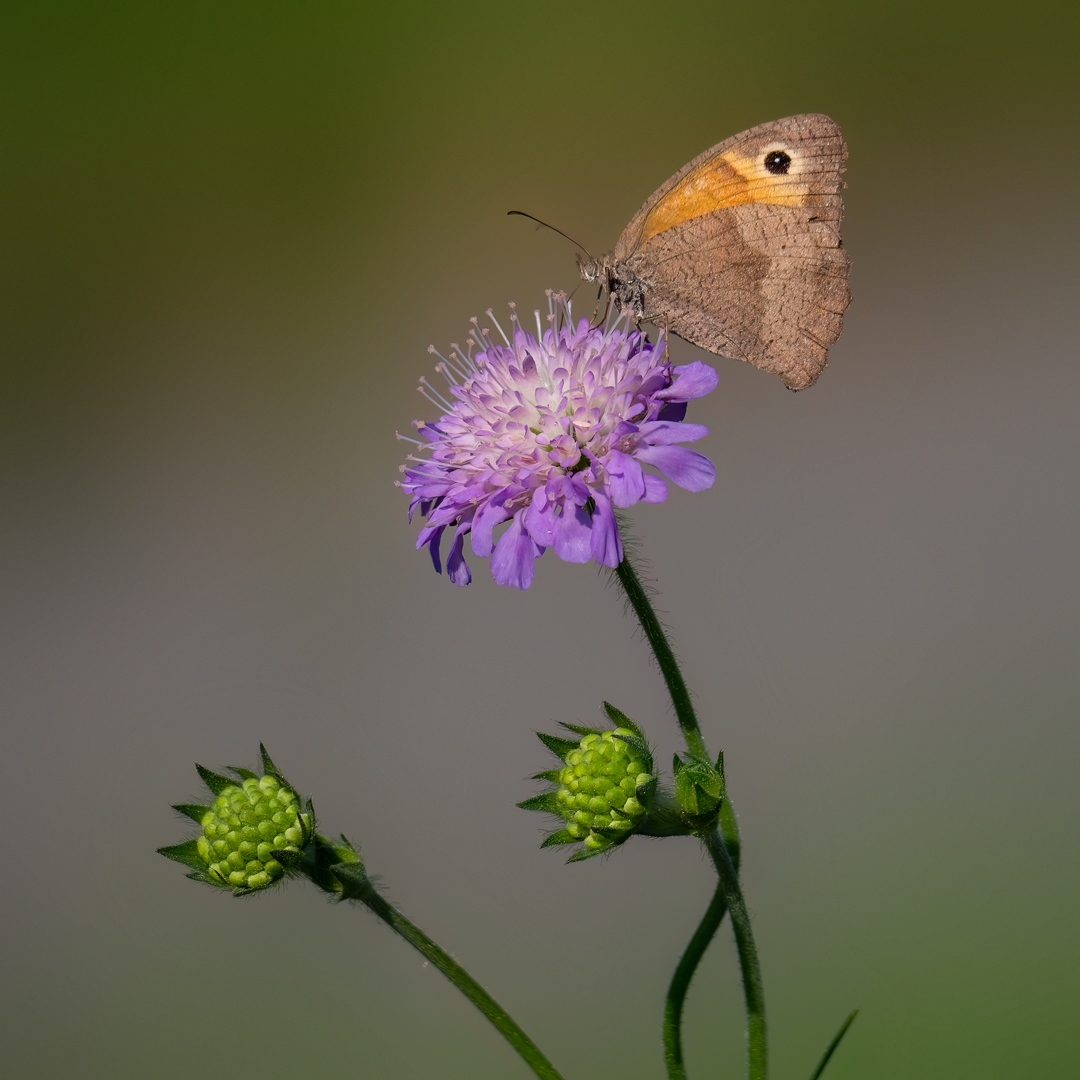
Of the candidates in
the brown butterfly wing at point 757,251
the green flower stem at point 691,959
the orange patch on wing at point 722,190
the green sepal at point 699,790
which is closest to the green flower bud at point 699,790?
the green sepal at point 699,790

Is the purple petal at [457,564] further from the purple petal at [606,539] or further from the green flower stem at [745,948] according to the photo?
the green flower stem at [745,948]

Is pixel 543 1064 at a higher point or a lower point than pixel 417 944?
lower

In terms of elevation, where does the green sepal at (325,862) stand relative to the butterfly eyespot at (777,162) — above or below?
below

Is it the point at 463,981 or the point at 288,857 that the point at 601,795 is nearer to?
the point at 463,981

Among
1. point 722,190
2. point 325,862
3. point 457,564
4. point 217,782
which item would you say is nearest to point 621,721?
point 457,564

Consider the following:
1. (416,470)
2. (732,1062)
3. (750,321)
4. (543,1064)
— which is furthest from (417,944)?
(732,1062)

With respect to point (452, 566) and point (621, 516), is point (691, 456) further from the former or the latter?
point (452, 566)

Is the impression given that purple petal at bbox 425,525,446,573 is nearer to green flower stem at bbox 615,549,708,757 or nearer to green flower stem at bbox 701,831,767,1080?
green flower stem at bbox 615,549,708,757
